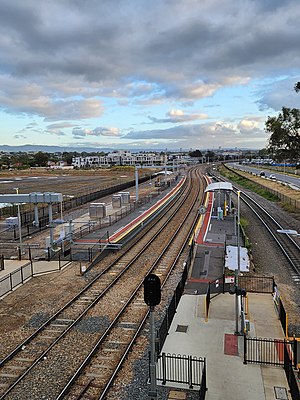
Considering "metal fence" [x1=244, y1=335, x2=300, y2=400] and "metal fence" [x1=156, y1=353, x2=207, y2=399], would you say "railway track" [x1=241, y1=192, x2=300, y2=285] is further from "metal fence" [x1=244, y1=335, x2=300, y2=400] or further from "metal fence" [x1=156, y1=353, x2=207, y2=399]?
"metal fence" [x1=156, y1=353, x2=207, y2=399]

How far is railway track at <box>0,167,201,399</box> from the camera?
37.0ft

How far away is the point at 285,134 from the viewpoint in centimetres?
4131

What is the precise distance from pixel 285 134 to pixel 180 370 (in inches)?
1383

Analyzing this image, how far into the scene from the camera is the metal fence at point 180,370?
1080cm

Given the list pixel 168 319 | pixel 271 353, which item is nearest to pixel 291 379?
pixel 271 353

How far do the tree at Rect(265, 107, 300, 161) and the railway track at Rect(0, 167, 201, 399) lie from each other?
82.4ft

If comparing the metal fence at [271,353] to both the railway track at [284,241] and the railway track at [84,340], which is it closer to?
the railway track at [84,340]

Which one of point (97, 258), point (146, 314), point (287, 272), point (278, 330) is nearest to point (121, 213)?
point (97, 258)

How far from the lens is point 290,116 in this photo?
4053cm

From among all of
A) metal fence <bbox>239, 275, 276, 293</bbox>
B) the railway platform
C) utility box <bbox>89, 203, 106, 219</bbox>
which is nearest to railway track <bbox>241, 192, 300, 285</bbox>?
metal fence <bbox>239, 275, 276, 293</bbox>

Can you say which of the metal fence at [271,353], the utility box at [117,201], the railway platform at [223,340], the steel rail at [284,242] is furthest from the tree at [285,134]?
the metal fence at [271,353]

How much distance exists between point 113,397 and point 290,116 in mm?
36895

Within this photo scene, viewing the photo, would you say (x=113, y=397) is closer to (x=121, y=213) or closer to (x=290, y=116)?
(x=121, y=213)

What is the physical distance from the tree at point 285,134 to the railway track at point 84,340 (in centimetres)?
2511
